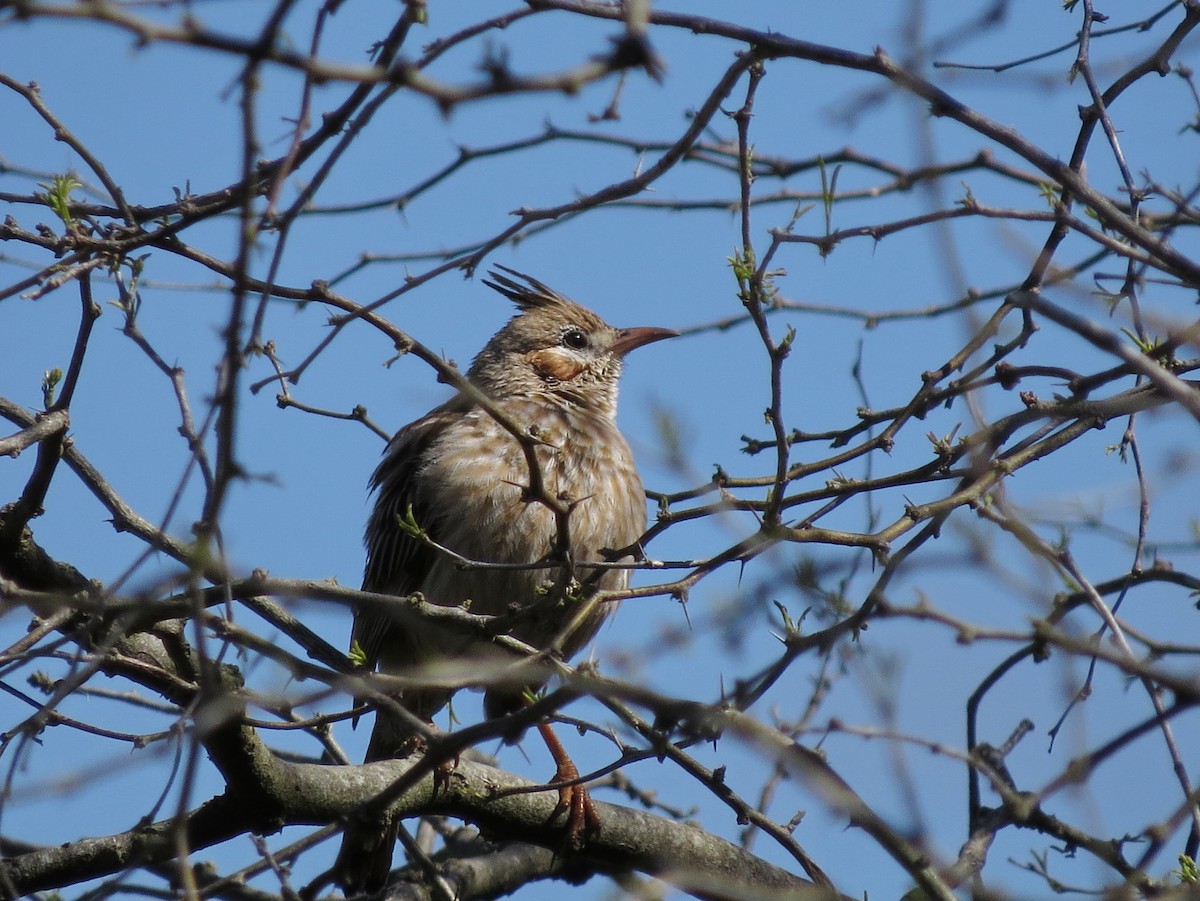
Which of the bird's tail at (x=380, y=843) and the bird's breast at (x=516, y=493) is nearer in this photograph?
the bird's tail at (x=380, y=843)

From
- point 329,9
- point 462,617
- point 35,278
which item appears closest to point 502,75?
point 329,9

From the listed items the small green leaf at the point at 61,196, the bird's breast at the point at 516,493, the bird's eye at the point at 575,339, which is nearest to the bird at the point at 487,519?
the bird's breast at the point at 516,493

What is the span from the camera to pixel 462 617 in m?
3.83

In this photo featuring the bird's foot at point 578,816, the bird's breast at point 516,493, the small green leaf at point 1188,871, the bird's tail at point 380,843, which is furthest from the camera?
the bird's breast at point 516,493

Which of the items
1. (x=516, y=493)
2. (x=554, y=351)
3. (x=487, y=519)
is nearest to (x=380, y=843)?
(x=487, y=519)

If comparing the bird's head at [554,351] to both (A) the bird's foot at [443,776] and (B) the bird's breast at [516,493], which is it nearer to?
(B) the bird's breast at [516,493]

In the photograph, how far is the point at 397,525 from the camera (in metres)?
6.36

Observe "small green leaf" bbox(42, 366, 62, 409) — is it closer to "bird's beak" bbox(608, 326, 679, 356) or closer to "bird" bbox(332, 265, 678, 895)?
"bird" bbox(332, 265, 678, 895)

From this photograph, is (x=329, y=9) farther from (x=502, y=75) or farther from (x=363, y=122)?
(x=502, y=75)

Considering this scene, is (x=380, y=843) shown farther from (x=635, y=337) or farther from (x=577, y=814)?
(x=635, y=337)

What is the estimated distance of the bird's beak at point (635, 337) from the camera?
743 cm

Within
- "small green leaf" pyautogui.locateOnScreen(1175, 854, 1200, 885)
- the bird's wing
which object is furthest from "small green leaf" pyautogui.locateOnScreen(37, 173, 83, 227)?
"small green leaf" pyautogui.locateOnScreen(1175, 854, 1200, 885)

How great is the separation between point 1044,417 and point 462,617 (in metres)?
1.67

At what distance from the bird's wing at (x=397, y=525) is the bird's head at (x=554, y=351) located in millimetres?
571
